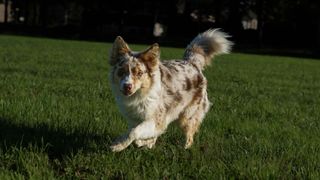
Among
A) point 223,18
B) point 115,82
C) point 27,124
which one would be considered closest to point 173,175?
point 115,82

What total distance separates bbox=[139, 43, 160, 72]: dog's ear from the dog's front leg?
633 millimetres

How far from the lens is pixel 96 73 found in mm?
17344

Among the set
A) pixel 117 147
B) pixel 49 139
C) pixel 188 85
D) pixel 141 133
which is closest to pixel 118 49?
pixel 141 133

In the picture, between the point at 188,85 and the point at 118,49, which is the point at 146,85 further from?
the point at 188,85

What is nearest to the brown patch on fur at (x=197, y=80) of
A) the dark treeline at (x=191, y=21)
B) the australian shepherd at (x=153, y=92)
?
the australian shepherd at (x=153, y=92)

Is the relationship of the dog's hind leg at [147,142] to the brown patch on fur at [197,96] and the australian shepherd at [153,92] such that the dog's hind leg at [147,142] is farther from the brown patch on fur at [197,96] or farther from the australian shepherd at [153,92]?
the brown patch on fur at [197,96]

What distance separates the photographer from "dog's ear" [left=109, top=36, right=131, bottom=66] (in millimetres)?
6477

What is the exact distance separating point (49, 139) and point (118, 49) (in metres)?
1.41

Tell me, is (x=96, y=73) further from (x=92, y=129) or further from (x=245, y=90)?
(x=92, y=129)

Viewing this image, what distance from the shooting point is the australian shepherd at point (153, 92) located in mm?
6281

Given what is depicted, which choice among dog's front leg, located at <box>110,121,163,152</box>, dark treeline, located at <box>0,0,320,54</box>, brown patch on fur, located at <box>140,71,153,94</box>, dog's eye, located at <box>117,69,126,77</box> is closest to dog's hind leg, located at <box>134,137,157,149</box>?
dog's front leg, located at <box>110,121,163,152</box>

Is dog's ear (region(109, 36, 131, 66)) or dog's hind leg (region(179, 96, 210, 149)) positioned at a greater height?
dog's ear (region(109, 36, 131, 66))

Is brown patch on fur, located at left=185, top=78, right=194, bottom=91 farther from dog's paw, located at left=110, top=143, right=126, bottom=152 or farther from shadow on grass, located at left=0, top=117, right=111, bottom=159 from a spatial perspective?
dog's paw, located at left=110, top=143, right=126, bottom=152

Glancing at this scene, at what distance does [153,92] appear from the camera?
6.59 metres
